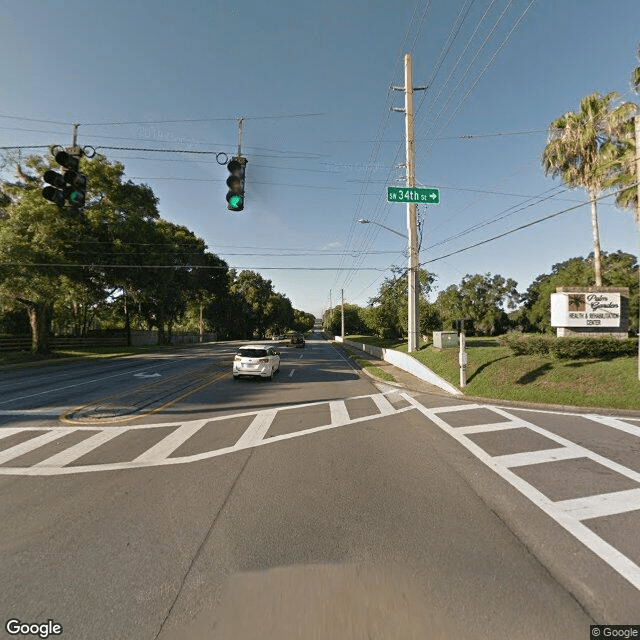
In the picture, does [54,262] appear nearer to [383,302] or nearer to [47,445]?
[47,445]

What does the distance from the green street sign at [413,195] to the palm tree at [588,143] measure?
12.1m

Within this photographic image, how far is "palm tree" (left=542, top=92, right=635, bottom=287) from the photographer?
Result: 18.6 metres

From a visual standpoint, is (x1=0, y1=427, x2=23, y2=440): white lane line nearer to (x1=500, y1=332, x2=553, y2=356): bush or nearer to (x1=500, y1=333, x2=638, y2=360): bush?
(x1=500, y1=332, x2=553, y2=356): bush

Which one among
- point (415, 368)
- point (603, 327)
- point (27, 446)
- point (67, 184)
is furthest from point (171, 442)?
point (603, 327)

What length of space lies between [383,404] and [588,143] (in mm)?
21535

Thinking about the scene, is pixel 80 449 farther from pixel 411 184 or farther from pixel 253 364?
pixel 411 184

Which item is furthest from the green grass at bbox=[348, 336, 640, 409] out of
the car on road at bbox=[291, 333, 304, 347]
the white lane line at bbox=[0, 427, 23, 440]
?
the car on road at bbox=[291, 333, 304, 347]

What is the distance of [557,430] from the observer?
7.15m

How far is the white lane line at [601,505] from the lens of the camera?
393 cm

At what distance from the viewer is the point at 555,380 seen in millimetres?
10820

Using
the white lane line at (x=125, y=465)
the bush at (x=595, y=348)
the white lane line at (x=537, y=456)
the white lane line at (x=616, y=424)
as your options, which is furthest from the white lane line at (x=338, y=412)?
the bush at (x=595, y=348)

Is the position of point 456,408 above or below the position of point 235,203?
below

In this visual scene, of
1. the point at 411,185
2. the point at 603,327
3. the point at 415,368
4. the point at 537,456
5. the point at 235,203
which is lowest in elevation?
the point at 537,456

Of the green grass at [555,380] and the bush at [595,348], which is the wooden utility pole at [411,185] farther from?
the bush at [595,348]
